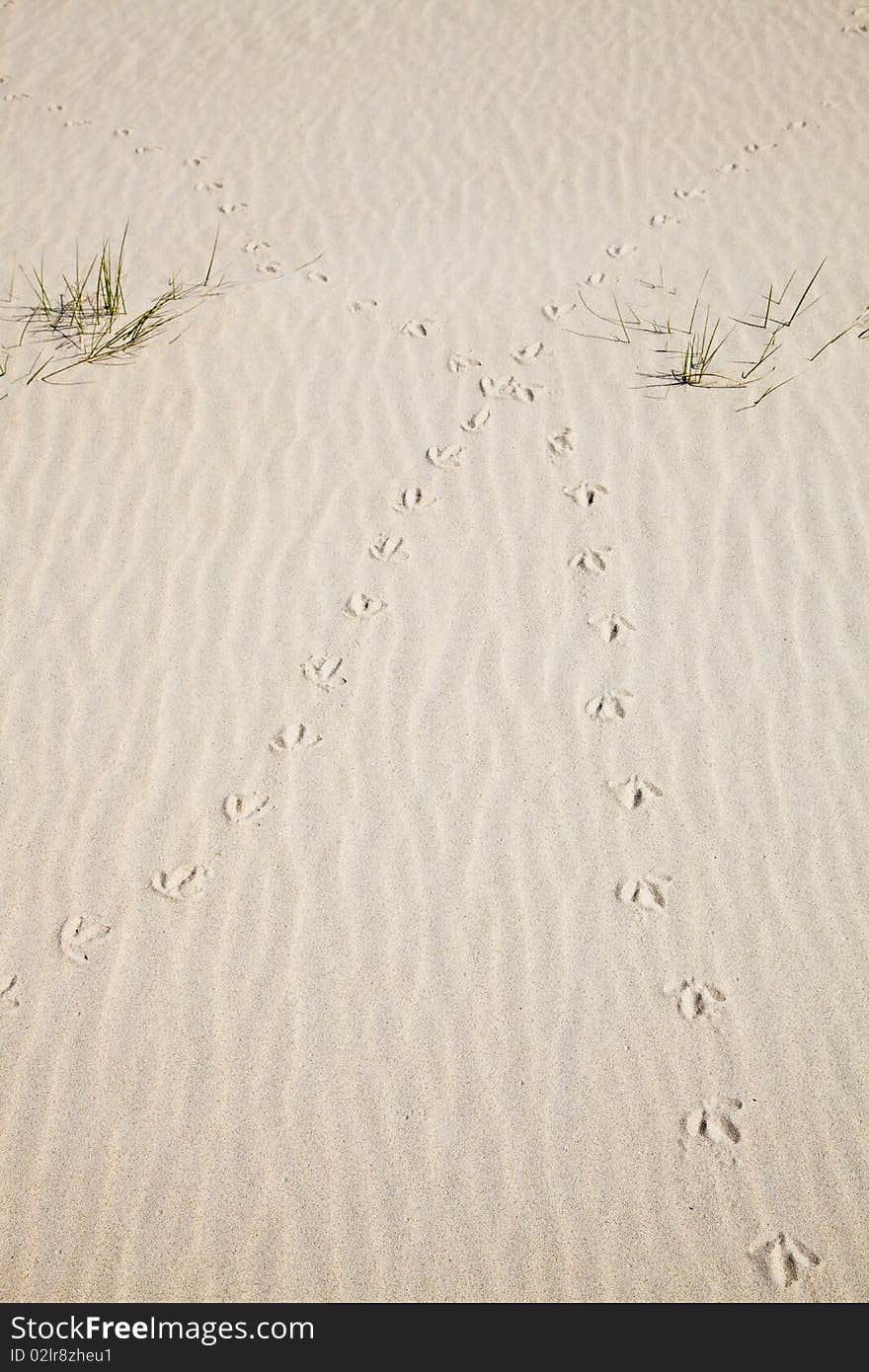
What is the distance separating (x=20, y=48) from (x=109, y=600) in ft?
19.0

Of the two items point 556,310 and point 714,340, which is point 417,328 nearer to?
point 556,310

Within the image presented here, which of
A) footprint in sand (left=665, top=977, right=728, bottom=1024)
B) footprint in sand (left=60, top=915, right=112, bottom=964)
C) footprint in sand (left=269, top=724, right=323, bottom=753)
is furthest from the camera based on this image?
footprint in sand (left=269, top=724, right=323, bottom=753)

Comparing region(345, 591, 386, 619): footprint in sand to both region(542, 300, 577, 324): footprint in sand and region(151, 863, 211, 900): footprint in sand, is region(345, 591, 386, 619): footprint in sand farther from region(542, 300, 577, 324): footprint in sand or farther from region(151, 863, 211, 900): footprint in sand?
region(542, 300, 577, 324): footprint in sand

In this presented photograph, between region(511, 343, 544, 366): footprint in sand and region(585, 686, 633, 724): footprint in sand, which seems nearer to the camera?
region(585, 686, 633, 724): footprint in sand

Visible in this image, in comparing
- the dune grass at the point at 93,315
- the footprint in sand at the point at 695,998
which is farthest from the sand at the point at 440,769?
the dune grass at the point at 93,315

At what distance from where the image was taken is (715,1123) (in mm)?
2156

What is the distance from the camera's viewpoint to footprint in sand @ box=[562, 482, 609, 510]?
3.41m

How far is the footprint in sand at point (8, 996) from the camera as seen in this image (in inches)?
93.9

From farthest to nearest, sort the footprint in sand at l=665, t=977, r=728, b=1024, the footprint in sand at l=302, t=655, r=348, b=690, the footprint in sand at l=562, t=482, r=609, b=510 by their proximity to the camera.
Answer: the footprint in sand at l=562, t=482, r=609, b=510
the footprint in sand at l=302, t=655, r=348, b=690
the footprint in sand at l=665, t=977, r=728, b=1024

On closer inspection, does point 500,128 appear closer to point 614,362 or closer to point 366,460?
point 614,362

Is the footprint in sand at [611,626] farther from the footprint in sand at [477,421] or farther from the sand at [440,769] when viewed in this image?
the footprint in sand at [477,421]

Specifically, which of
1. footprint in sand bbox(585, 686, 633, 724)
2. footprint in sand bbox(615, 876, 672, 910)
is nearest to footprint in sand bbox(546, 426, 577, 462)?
footprint in sand bbox(585, 686, 633, 724)

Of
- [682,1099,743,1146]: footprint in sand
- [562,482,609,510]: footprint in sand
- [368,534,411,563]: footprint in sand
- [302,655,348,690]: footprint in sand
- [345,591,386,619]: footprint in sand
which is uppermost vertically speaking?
[562,482,609,510]: footprint in sand
